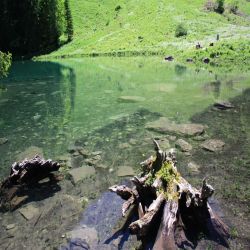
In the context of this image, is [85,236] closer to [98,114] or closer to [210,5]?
[98,114]

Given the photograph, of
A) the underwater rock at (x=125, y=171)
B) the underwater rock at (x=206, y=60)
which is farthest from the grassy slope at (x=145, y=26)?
the underwater rock at (x=125, y=171)

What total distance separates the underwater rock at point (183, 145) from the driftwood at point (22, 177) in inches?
306

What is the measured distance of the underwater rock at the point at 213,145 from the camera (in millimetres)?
20566

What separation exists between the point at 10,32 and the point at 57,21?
52.5ft

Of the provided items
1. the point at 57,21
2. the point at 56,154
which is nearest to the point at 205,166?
the point at 56,154

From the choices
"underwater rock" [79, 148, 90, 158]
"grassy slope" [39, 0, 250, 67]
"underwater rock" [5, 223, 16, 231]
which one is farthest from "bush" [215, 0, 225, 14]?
"underwater rock" [5, 223, 16, 231]

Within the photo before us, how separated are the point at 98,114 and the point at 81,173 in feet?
45.0

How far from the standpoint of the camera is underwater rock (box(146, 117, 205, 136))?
23781 mm

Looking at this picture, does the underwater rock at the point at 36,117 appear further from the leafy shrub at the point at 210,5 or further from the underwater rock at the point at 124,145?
the leafy shrub at the point at 210,5

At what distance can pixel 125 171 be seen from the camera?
18.1 meters

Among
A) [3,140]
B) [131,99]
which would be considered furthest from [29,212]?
[131,99]

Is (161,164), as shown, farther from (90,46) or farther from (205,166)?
(90,46)

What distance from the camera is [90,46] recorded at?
10950 cm

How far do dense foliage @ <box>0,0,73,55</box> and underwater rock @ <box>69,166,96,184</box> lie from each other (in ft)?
328
